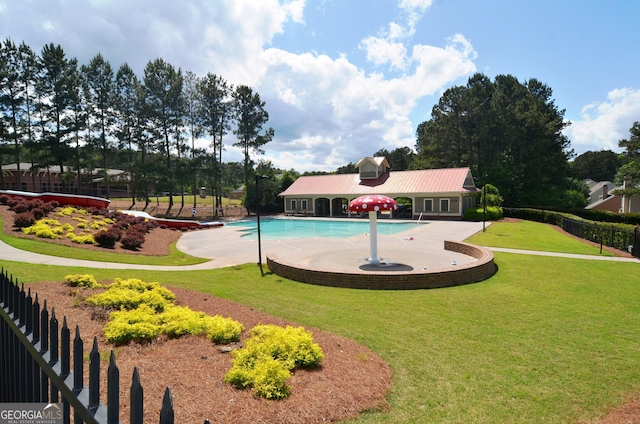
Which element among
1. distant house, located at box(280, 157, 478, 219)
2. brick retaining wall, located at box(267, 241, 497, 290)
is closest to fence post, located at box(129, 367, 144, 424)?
brick retaining wall, located at box(267, 241, 497, 290)

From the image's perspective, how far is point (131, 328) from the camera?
17.7ft

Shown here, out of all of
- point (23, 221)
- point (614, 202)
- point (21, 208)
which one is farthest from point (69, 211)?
point (614, 202)

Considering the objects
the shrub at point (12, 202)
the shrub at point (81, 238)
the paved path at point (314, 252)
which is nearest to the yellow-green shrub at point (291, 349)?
the paved path at point (314, 252)

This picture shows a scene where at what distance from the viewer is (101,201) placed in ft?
88.7

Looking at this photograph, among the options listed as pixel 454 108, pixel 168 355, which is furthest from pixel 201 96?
pixel 168 355

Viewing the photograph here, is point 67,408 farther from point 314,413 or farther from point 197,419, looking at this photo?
point 314,413

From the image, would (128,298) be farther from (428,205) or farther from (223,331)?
(428,205)

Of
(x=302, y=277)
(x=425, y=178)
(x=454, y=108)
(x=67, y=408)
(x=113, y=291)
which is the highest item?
(x=454, y=108)

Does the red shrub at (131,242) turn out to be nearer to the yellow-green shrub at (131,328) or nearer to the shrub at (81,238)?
the shrub at (81,238)

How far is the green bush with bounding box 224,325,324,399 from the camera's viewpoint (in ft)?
14.0

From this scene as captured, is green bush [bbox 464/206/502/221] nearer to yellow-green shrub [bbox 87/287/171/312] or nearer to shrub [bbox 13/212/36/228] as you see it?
yellow-green shrub [bbox 87/287/171/312]

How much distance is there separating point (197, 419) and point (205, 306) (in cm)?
482

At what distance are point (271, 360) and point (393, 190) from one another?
36513 millimetres

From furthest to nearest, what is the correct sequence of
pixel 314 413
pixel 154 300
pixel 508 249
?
pixel 508 249 → pixel 154 300 → pixel 314 413
